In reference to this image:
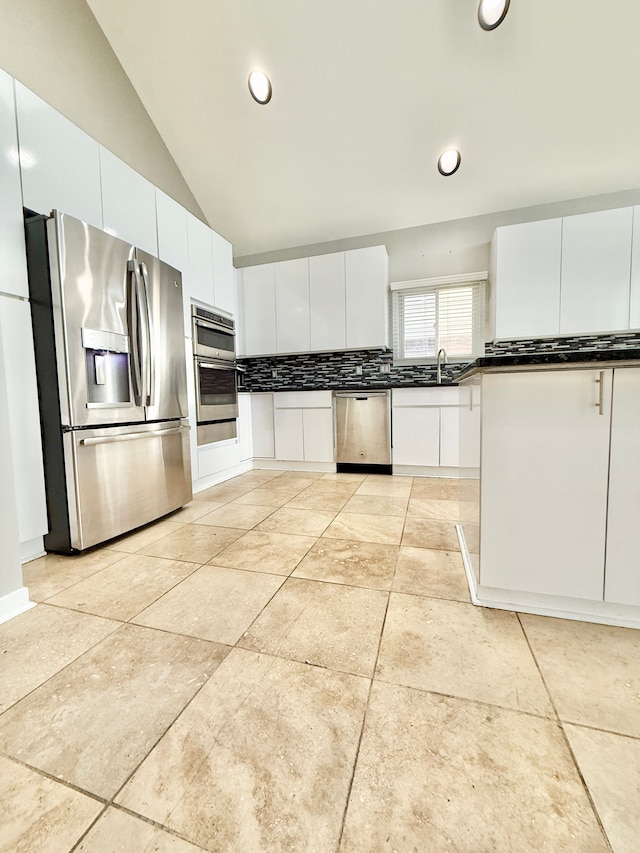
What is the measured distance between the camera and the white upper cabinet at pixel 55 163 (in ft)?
5.65

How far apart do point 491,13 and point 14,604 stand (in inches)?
154

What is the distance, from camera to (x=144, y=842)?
62 centimetres

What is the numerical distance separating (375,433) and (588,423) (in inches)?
95.0

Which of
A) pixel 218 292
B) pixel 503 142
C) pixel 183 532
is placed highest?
pixel 503 142

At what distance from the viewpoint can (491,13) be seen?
2.13 m

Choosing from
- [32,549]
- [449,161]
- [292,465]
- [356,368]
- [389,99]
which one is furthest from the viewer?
[356,368]

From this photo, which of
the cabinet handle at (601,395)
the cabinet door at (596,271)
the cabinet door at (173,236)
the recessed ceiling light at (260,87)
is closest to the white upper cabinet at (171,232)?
the cabinet door at (173,236)

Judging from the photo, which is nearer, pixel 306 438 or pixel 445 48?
pixel 445 48

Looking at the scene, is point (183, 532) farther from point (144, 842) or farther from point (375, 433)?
point (375, 433)

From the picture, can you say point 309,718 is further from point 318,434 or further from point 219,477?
point 318,434

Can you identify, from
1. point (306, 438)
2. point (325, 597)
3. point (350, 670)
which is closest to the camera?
point (350, 670)

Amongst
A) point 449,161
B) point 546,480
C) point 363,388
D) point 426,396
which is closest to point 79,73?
point 449,161

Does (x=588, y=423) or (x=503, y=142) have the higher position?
(x=503, y=142)

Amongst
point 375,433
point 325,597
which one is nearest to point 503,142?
point 375,433
